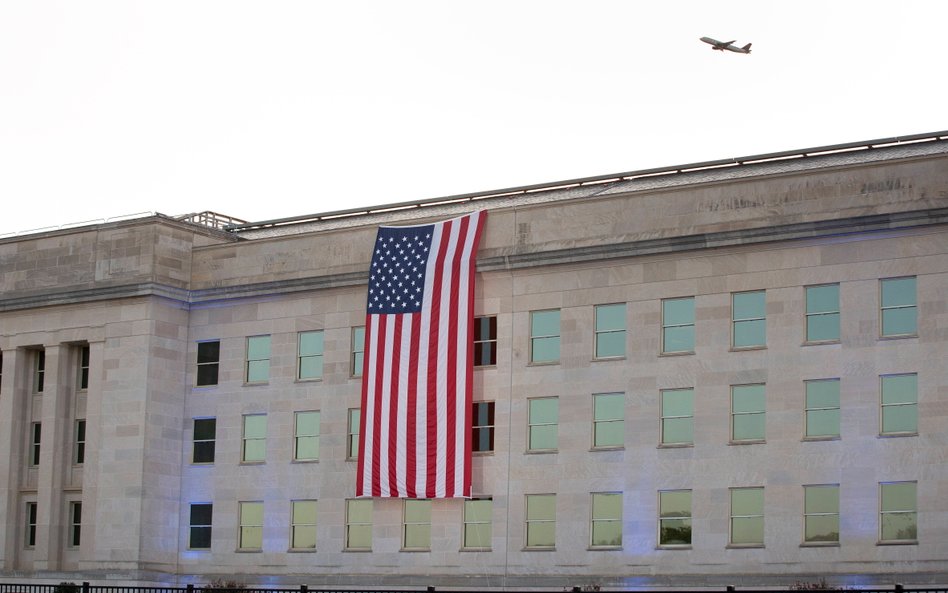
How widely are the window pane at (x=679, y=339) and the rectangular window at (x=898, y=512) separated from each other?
843cm

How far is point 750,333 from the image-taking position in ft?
194

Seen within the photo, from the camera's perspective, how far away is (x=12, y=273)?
242 ft

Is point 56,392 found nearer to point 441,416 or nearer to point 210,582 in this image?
point 210,582

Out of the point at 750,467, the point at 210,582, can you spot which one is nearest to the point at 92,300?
the point at 210,582

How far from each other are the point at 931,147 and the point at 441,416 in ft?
64.8

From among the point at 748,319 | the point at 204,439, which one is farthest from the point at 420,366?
the point at 748,319

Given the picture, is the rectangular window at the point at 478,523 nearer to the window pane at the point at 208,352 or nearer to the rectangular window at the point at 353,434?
the rectangular window at the point at 353,434

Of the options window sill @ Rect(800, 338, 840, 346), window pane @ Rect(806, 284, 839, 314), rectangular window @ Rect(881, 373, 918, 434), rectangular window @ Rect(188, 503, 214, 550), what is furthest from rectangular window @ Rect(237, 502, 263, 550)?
rectangular window @ Rect(881, 373, 918, 434)

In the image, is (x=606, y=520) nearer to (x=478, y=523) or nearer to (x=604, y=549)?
(x=604, y=549)

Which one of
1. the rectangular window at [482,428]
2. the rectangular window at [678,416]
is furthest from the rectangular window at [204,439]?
the rectangular window at [678,416]

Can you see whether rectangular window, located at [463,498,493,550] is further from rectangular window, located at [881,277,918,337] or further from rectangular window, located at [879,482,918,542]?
rectangular window, located at [881,277,918,337]

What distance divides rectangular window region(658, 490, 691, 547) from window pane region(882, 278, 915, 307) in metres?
9.27

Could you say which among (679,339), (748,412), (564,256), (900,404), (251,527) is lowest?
(251,527)

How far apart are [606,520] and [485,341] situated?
8288 millimetres
